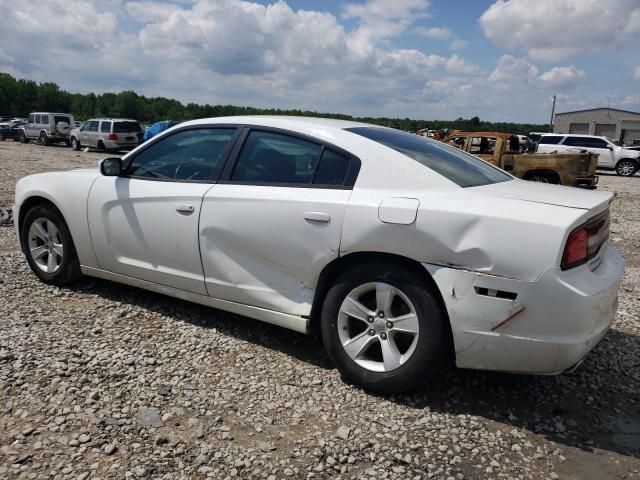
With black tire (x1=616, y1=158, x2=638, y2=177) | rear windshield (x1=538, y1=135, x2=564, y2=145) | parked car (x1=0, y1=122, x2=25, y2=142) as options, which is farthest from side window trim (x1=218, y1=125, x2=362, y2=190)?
parked car (x1=0, y1=122, x2=25, y2=142)

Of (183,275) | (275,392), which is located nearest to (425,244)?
(275,392)

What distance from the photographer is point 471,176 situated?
3199mm

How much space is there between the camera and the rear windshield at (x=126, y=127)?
2390 centimetres

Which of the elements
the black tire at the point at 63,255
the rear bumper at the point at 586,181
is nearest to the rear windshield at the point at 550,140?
the rear bumper at the point at 586,181

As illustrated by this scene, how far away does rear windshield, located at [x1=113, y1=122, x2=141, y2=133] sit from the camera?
23.9 meters

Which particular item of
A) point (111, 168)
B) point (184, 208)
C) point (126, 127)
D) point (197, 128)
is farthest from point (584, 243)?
point (126, 127)

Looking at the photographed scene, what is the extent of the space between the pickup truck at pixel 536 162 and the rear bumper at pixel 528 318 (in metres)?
10.2

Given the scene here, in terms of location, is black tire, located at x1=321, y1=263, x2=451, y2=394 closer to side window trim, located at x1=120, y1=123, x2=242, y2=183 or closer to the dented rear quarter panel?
the dented rear quarter panel

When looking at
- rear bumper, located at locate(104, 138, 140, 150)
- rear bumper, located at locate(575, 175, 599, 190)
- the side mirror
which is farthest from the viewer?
rear bumper, located at locate(104, 138, 140, 150)

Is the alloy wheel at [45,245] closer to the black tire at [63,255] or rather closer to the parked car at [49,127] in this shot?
the black tire at [63,255]

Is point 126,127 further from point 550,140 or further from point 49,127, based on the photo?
point 550,140

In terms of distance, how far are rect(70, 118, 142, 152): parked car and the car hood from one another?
23620 mm

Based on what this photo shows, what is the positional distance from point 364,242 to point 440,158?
3.05 feet

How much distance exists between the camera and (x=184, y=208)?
11.5 ft
